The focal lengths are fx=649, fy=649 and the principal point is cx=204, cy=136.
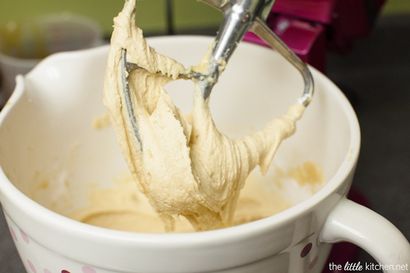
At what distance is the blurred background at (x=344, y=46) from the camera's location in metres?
0.56

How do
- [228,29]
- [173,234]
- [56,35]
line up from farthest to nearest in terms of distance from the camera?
[56,35] < [228,29] < [173,234]

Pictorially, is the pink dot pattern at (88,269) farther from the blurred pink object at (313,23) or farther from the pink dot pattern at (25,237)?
the blurred pink object at (313,23)

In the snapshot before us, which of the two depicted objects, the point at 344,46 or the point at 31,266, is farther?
the point at 344,46

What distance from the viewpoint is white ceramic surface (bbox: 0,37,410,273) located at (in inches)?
14.4

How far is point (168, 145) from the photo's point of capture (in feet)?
1.39

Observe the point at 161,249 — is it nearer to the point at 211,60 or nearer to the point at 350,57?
the point at 211,60

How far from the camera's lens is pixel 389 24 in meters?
0.74

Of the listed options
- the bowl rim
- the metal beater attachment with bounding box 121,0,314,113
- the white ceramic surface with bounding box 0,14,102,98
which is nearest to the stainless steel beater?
→ the metal beater attachment with bounding box 121,0,314,113

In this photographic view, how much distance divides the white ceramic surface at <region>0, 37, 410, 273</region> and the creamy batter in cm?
7

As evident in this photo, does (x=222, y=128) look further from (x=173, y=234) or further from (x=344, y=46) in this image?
(x=173, y=234)

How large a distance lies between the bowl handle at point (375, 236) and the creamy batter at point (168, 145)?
0.09 metres

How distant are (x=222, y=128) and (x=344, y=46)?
5.8 inches

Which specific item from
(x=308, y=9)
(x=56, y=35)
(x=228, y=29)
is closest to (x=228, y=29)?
(x=228, y=29)

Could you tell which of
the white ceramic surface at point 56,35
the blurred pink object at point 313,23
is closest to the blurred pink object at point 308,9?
the blurred pink object at point 313,23
